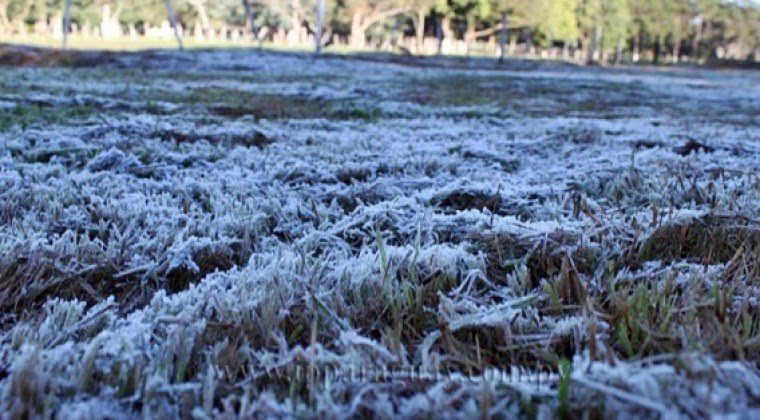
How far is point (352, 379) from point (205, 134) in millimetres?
3147

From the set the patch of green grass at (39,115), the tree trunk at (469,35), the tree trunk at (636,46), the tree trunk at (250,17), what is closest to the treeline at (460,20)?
the tree trunk at (469,35)

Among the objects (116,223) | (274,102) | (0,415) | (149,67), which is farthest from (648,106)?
(149,67)

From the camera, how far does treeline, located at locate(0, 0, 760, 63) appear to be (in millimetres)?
47188

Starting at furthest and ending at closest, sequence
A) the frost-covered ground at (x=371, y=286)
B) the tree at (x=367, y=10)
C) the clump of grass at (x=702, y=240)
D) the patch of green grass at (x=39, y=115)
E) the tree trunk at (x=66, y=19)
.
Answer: the tree at (x=367, y=10) < the tree trunk at (x=66, y=19) < the patch of green grass at (x=39, y=115) < the clump of grass at (x=702, y=240) < the frost-covered ground at (x=371, y=286)

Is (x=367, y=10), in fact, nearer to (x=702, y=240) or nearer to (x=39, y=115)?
(x=39, y=115)

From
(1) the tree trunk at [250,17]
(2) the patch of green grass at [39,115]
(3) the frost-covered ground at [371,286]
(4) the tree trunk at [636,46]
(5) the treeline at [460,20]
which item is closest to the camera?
(3) the frost-covered ground at [371,286]

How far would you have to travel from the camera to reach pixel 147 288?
4.51 ft

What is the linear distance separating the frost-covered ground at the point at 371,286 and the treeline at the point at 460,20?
41.0 meters

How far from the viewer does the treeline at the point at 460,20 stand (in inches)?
1858

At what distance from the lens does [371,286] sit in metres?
1.24

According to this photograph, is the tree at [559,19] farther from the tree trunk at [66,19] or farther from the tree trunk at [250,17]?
the tree trunk at [66,19]

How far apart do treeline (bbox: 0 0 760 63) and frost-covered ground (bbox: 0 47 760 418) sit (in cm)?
4100

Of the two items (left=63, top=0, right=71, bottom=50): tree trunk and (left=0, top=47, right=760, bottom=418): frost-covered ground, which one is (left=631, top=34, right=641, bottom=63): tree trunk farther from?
(left=0, top=47, right=760, bottom=418): frost-covered ground

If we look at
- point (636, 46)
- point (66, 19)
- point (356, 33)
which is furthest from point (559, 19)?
point (66, 19)
